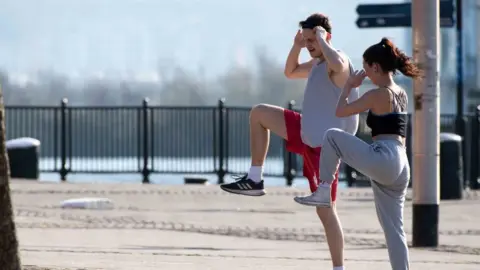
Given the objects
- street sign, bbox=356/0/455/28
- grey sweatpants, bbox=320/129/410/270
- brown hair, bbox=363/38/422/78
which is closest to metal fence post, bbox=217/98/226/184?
street sign, bbox=356/0/455/28

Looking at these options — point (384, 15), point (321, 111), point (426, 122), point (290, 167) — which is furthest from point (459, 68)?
point (321, 111)

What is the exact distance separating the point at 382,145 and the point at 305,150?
0.85m

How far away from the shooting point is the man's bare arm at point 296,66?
34.5 ft

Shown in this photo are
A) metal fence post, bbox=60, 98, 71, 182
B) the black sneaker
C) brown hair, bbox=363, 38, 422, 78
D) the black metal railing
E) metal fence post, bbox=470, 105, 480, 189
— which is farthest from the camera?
the black metal railing

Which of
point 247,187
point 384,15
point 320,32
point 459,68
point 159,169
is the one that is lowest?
point 159,169

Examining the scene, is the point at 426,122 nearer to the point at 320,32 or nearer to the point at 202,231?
the point at 202,231

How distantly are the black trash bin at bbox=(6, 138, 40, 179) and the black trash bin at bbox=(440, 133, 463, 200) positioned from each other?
7037 mm

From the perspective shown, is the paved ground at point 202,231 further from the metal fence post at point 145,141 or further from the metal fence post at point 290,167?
the metal fence post at point 145,141

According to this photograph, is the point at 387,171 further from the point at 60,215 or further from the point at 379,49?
the point at 60,215

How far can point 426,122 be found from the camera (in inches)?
550

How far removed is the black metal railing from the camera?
1144 inches

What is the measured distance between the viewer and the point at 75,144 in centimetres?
2962

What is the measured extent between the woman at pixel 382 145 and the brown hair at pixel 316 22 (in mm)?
595

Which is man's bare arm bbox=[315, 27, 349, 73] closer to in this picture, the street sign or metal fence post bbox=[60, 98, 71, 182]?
the street sign
